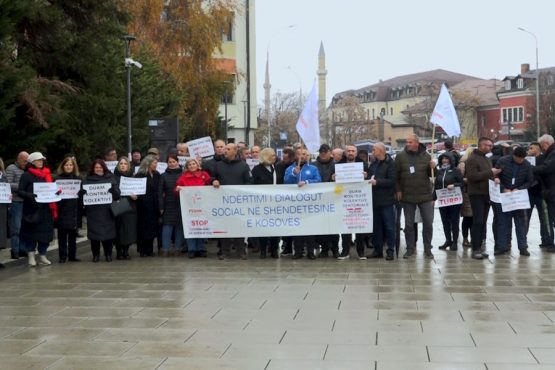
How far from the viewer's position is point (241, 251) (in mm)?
14984

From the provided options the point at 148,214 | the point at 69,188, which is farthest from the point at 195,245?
the point at 69,188

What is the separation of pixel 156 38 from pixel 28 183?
23741 millimetres

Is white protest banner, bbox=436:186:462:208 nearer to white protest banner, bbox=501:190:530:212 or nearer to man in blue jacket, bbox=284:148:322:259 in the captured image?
white protest banner, bbox=501:190:530:212

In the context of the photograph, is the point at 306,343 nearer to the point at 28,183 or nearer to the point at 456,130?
the point at 28,183

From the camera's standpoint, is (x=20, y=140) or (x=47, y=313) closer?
(x=47, y=313)

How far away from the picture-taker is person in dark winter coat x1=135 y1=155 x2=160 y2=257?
15.2m

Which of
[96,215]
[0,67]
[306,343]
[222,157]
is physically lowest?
[306,343]

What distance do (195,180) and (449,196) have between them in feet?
15.3

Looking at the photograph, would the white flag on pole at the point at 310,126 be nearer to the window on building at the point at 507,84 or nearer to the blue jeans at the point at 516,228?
the blue jeans at the point at 516,228

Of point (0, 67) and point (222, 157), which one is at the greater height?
point (0, 67)

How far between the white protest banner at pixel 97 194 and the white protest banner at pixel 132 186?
0.30 metres

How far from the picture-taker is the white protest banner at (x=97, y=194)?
14.5 m

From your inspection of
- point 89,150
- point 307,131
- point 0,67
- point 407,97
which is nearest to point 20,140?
point 0,67

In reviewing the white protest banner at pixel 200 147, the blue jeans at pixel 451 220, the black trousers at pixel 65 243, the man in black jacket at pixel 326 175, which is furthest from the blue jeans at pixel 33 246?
the blue jeans at pixel 451 220
